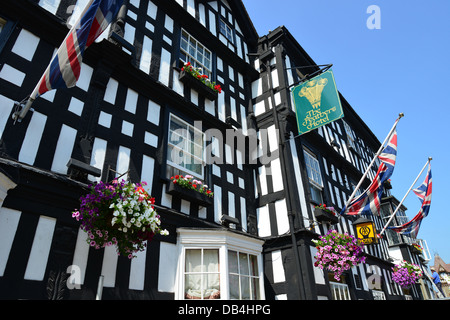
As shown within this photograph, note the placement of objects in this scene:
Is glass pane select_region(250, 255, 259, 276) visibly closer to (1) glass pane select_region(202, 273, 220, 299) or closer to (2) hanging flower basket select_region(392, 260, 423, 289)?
(1) glass pane select_region(202, 273, 220, 299)

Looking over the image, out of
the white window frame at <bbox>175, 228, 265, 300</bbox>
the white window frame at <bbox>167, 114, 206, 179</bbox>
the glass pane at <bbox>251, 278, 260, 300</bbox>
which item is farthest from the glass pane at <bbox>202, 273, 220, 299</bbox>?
the white window frame at <bbox>167, 114, 206, 179</bbox>

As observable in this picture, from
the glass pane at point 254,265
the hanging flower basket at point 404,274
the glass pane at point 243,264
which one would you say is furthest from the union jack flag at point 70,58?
the hanging flower basket at point 404,274

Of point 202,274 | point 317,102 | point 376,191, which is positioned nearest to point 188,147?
point 202,274

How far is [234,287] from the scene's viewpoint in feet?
21.2

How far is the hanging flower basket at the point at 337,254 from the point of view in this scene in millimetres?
7637

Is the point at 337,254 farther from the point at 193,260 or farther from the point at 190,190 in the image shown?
the point at 190,190

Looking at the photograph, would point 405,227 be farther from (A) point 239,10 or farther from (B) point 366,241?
(A) point 239,10

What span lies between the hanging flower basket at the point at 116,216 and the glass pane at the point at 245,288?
124 inches

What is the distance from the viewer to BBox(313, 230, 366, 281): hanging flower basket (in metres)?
7.64

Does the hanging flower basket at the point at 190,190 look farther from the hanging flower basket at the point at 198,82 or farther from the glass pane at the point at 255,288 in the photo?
the hanging flower basket at the point at 198,82

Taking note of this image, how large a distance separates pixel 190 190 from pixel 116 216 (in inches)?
108

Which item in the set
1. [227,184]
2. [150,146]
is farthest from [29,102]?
[227,184]

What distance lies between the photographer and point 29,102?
477cm
